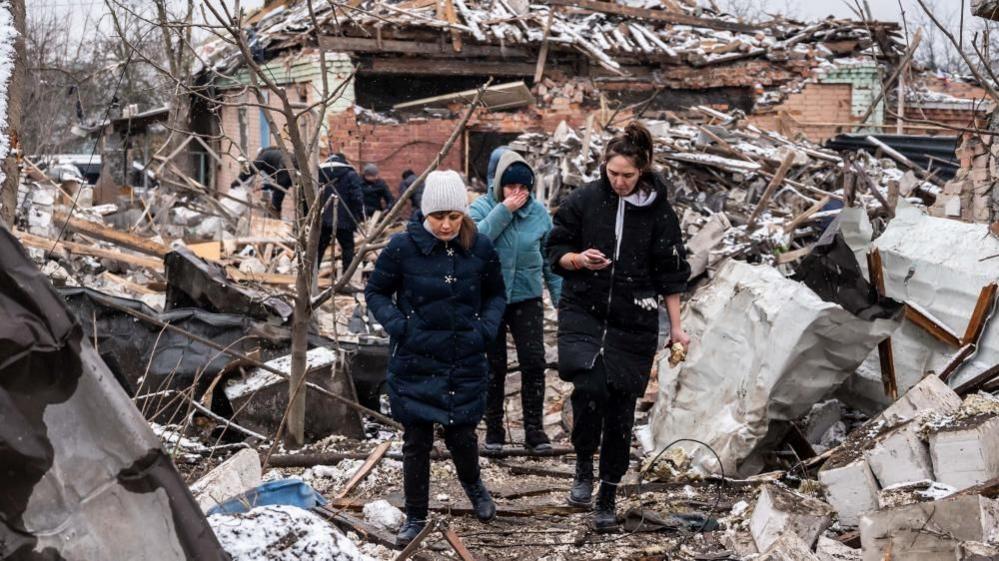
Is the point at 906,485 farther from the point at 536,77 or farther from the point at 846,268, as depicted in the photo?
the point at 536,77

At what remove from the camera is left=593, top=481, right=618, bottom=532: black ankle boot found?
5078 millimetres

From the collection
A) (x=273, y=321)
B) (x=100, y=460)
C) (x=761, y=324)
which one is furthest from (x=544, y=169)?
(x=100, y=460)

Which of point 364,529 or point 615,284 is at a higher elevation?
point 615,284

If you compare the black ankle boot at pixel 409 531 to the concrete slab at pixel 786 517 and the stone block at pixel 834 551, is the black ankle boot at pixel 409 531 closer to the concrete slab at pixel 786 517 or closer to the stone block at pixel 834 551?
the concrete slab at pixel 786 517

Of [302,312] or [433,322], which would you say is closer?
[433,322]

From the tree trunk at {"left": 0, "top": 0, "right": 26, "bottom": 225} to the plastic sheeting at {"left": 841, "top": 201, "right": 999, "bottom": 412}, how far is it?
495cm

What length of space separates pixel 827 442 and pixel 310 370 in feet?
9.90

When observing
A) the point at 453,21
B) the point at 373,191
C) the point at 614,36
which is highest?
the point at 453,21

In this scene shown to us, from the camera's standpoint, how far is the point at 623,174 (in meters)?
4.92

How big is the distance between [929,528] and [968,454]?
0.70 metres

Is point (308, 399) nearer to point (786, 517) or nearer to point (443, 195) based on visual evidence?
point (443, 195)

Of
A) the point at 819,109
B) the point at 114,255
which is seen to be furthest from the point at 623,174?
the point at 819,109

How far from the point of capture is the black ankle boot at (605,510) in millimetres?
5078

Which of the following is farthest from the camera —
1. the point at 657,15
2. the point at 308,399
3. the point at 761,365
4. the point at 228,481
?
the point at 657,15
